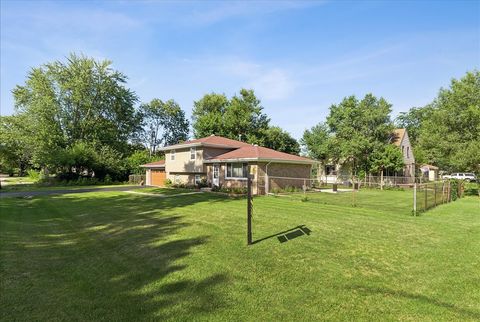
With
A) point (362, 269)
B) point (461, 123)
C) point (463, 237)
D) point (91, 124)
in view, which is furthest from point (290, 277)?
point (91, 124)

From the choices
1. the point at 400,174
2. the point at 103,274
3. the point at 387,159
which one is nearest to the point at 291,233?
the point at 103,274

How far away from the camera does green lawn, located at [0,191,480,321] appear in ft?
14.7

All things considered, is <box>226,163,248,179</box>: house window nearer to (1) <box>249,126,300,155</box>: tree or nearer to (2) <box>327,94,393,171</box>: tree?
(2) <box>327,94,393,171</box>: tree

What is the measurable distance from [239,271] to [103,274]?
2.74 meters

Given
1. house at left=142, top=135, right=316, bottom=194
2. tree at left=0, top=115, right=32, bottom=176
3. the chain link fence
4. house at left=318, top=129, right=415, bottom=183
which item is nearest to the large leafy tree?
house at left=318, top=129, right=415, bottom=183

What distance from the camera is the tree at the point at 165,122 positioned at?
6668cm

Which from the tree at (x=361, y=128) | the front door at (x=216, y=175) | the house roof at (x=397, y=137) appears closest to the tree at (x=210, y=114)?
the tree at (x=361, y=128)

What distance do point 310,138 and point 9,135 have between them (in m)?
42.3

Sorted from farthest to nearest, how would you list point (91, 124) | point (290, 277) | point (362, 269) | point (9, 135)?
point (91, 124), point (9, 135), point (362, 269), point (290, 277)

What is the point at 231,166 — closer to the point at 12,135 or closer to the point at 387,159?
the point at 387,159

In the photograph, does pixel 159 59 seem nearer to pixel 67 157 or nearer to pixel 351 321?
pixel 351 321

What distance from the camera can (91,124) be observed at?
44.2m

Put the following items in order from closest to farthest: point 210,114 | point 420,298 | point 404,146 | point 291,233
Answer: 1. point 420,298
2. point 291,233
3. point 404,146
4. point 210,114

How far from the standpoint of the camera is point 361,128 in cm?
3516
